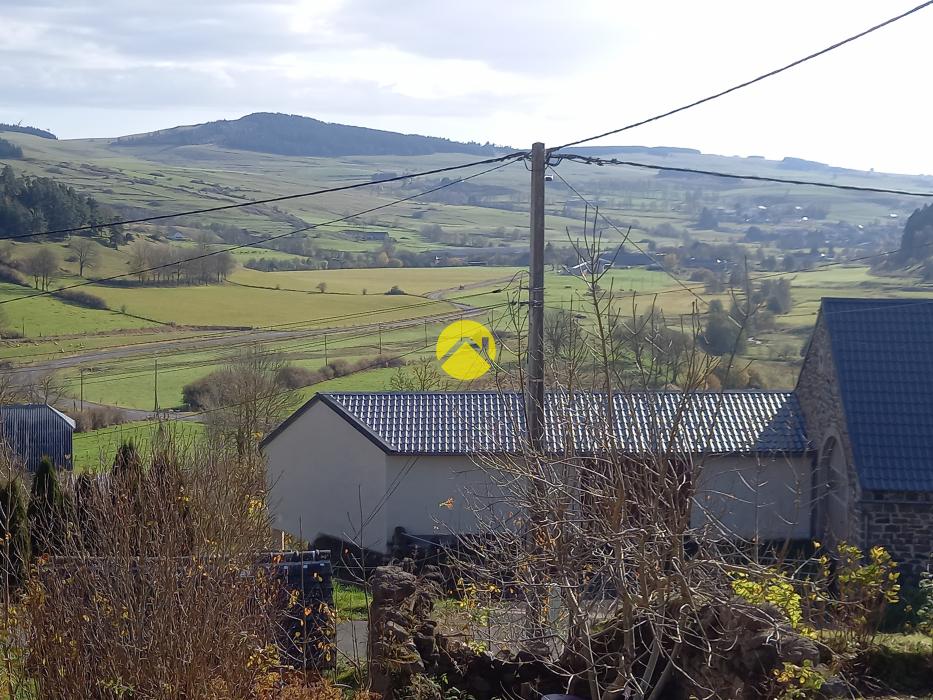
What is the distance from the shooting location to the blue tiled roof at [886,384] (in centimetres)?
1638

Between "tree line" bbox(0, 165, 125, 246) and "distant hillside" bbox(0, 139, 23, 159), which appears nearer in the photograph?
"tree line" bbox(0, 165, 125, 246)

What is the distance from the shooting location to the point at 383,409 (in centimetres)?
1991

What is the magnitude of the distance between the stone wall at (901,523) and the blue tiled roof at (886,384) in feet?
0.71

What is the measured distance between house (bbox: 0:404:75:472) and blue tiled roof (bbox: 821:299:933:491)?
834 inches

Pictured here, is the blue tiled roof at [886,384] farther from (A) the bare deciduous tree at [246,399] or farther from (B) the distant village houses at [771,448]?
(A) the bare deciduous tree at [246,399]

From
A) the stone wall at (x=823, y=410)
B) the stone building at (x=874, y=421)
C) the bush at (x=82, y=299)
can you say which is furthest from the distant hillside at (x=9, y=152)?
the stone building at (x=874, y=421)

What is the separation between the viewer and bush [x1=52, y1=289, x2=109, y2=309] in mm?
55469

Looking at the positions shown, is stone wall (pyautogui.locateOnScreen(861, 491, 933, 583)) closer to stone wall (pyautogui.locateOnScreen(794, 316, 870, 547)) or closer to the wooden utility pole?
stone wall (pyautogui.locateOnScreen(794, 316, 870, 547))

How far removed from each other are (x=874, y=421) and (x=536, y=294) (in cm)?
974

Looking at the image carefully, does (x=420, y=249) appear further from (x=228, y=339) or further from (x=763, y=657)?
(x=763, y=657)

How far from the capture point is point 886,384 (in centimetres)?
1736

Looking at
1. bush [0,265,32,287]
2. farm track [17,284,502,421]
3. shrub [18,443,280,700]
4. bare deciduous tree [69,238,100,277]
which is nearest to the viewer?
shrub [18,443,280,700]

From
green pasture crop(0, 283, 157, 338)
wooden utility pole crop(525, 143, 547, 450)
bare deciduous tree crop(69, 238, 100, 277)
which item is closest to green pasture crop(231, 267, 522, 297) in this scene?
bare deciduous tree crop(69, 238, 100, 277)

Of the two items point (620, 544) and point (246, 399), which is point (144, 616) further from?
point (246, 399)
